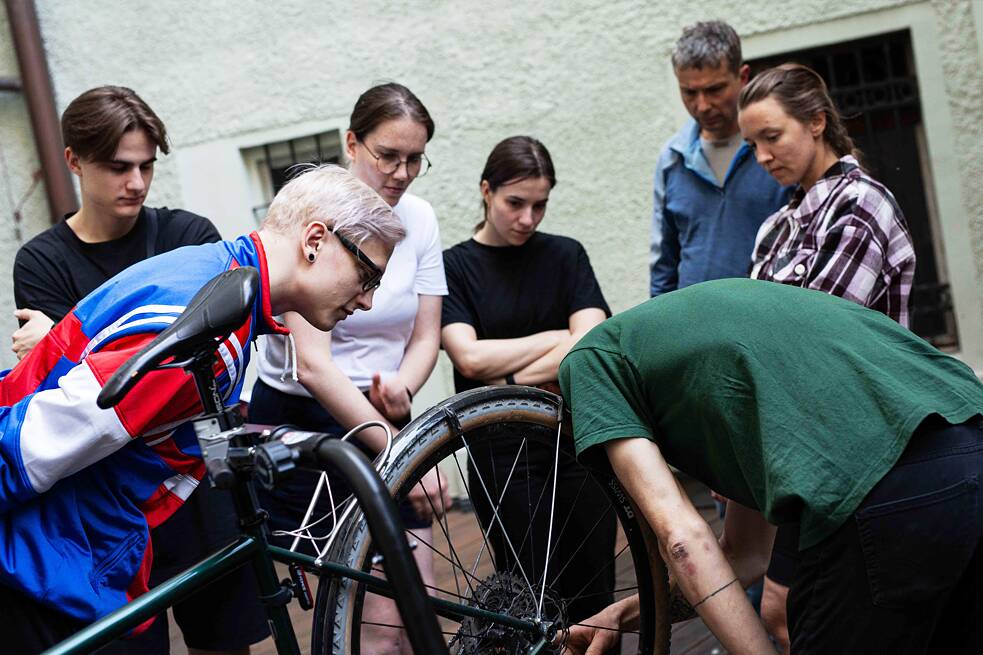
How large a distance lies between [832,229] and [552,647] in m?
1.43

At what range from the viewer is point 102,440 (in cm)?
190

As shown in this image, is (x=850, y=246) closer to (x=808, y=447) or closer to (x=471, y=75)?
(x=808, y=447)

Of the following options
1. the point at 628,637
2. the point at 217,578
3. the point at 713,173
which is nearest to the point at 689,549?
the point at 628,637

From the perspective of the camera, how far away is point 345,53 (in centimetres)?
729

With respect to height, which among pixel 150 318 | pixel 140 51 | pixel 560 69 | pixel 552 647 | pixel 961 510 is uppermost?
pixel 140 51

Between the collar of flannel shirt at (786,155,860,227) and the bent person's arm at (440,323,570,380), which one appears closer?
the collar of flannel shirt at (786,155,860,227)

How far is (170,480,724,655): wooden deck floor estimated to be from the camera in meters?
3.46

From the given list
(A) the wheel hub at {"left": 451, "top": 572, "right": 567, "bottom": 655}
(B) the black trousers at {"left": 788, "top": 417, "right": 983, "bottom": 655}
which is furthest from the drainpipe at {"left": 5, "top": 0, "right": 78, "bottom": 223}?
(B) the black trousers at {"left": 788, "top": 417, "right": 983, "bottom": 655}

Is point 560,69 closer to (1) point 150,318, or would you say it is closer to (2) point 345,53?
(2) point 345,53

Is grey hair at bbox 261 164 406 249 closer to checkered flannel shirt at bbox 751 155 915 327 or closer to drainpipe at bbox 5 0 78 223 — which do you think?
checkered flannel shirt at bbox 751 155 915 327

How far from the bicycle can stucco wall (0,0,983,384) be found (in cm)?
403

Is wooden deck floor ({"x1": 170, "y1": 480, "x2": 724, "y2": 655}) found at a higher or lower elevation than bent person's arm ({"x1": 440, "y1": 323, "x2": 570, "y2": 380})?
lower

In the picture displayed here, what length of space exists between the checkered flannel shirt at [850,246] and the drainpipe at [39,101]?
5981 millimetres

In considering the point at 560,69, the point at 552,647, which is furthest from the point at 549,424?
the point at 560,69
